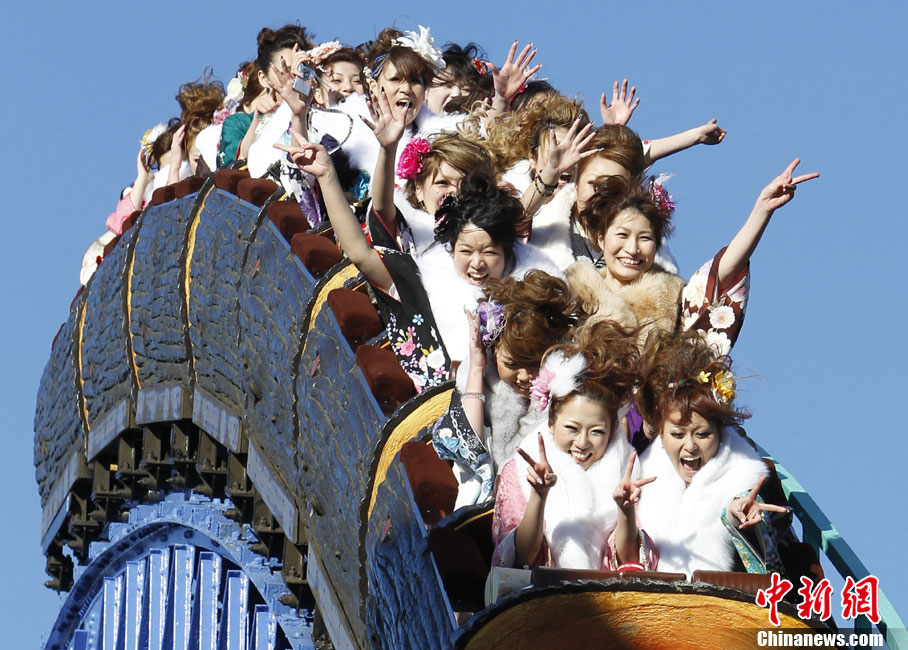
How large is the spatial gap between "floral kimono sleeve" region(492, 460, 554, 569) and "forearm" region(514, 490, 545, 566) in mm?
20

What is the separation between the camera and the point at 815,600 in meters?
4.13

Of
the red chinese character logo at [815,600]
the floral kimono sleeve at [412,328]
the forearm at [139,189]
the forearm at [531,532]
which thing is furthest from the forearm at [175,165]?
the red chinese character logo at [815,600]

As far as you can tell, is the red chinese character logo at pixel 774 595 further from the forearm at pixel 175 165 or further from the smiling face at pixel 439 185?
the forearm at pixel 175 165

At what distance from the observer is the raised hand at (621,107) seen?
21.8ft

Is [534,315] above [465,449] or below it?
above

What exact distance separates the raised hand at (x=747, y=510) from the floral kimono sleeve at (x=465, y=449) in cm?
75

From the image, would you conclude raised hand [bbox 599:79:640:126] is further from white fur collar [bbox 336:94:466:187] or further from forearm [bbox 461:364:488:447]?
forearm [bbox 461:364:488:447]

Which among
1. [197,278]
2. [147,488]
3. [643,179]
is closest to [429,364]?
[643,179]

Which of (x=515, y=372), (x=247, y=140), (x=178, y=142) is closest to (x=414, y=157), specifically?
(x=515, y=372)

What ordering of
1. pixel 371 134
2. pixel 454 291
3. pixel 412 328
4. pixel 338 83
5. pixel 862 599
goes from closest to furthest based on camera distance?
pixel 862 599, pixel 454 291, pixel 412 328, pixel 371 134, pixel 338 83

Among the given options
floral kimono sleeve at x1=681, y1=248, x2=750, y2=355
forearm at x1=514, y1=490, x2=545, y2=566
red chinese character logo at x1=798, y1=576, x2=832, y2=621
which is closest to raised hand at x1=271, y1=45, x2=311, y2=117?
floral kimono sleeve at x1=681, y1=248, x2=750, y2=355

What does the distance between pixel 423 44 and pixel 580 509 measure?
10.4 feet

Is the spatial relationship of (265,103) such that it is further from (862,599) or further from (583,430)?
Answer: (862,599)

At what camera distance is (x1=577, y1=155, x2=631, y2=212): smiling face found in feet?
19.0
